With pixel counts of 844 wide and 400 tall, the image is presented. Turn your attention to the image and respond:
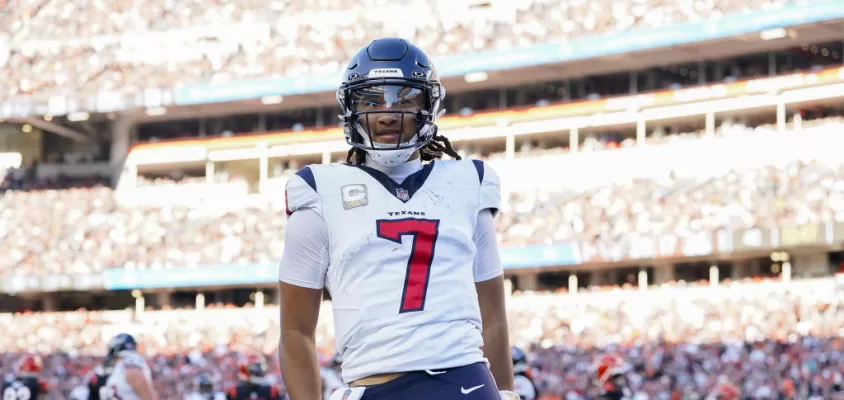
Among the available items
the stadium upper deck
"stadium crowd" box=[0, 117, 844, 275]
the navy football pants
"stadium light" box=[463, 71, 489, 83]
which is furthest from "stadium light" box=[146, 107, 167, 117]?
the navy football pants

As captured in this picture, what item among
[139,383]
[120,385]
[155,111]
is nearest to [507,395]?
[139,383]

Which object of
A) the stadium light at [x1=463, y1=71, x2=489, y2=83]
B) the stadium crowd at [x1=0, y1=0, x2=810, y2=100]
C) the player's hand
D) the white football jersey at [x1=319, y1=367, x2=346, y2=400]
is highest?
the stadium crowd at [x1=0, y1=0, x2=810, y2=100]

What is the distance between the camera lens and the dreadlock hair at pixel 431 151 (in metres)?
3.58

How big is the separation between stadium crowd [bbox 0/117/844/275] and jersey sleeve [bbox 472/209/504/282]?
20.5m

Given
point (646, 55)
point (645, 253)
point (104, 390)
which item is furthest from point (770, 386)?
point (646, 55)

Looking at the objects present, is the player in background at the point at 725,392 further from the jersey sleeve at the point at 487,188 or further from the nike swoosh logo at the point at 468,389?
the nike swoosh logo at the point at 468,389

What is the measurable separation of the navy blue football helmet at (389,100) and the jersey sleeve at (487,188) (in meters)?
0.16

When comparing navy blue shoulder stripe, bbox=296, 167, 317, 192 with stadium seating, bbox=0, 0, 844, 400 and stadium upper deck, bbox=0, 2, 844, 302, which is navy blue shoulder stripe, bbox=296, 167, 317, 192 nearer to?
stadium seating, bbox=0, 0, 844, 400

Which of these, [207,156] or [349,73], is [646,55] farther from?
[349,73]

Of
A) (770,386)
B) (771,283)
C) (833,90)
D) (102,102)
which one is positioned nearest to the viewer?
(770,386)

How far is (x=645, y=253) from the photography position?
991 inches

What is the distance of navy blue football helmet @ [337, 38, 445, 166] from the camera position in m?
3.38

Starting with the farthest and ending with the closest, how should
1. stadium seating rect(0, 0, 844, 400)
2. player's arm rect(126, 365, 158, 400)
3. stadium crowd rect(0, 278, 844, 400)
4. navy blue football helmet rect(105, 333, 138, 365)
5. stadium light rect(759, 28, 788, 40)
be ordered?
stadium light rect(759, 28, 788, 40)
stadium seating rect(0, 0, 844, 400)
stadium crowd rect(0, 278, 844, 400)
navy blue football helmet rect(105, 333, 138, 365)
player's arm rect(126, 365, 158, 400)

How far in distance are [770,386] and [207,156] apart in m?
21.8
